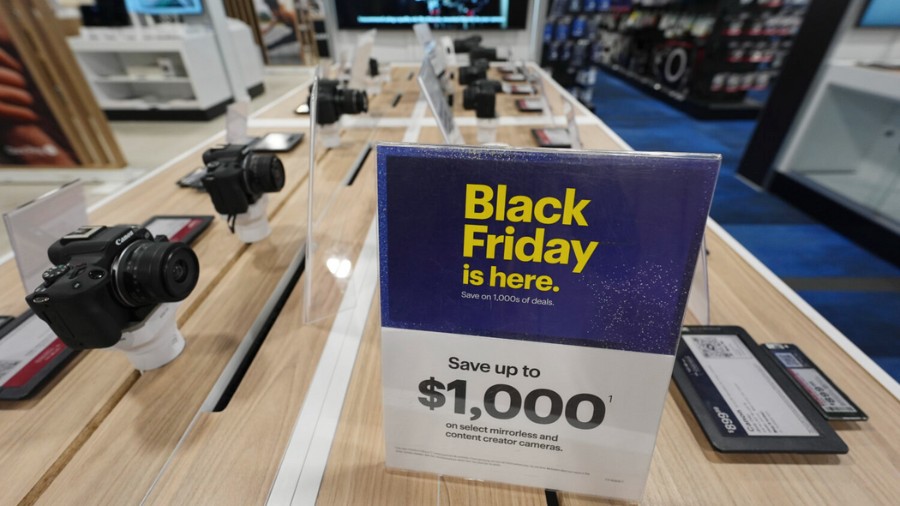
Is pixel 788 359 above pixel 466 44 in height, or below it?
below

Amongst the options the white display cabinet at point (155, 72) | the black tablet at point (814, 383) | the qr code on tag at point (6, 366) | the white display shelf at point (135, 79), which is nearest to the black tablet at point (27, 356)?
the qr code on tag at point (6, 366)

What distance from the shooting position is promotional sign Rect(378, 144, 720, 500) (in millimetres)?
335

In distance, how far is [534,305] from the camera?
15.2 inches

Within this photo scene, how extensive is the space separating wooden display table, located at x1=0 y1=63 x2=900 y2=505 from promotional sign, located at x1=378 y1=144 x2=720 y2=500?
3.3 inches

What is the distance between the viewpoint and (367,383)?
0.62 m

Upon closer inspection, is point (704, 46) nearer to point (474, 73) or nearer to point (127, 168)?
point (474, 73)

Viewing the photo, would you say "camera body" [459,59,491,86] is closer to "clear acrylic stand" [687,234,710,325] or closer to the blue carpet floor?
the blue carpet floor

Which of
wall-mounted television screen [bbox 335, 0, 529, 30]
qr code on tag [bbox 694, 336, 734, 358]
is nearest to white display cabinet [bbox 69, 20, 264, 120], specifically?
wall-mounted television screen [bbox 335, 0, 529, 30]

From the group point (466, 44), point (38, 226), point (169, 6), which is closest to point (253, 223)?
point (38, 226)

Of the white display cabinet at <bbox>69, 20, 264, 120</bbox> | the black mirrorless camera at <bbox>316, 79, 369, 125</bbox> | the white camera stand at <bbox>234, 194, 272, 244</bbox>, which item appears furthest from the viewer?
the white display cabinet at <bbox>69, 20, 264, 120</bbox>

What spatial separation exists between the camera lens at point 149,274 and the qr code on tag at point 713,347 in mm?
800

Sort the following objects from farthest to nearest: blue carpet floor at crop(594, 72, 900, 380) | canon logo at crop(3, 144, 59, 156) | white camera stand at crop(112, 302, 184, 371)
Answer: canon logo at crop(3, 144, 59, 156), blue carpet floor at crop(594, 72, 900, 380), white camera stand at crop(112, 302, 184, 371)

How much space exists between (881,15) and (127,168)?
5218mm

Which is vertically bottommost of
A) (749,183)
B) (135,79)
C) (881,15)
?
(749,183)
